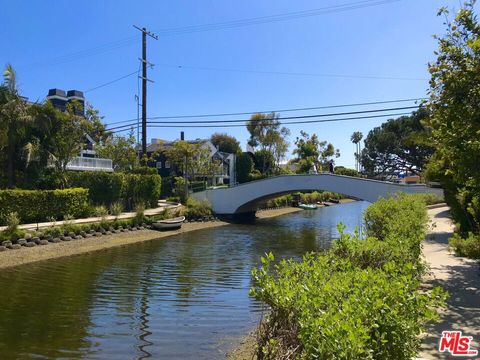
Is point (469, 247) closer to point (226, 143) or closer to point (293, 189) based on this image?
point (293, 189)

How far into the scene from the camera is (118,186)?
32812 mm

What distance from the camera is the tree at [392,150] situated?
64500 mm

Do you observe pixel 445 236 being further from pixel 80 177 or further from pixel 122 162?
pixel 122 162

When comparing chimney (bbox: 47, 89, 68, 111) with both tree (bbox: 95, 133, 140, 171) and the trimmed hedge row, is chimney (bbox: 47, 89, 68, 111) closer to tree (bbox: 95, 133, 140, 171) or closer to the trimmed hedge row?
tree (bbox: 95, 133, 140, 171)

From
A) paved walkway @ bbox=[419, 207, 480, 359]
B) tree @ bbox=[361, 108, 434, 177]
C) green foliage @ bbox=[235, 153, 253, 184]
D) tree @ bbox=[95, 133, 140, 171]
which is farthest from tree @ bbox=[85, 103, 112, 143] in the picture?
tree @ bbox=[361, 108, 434, 177]

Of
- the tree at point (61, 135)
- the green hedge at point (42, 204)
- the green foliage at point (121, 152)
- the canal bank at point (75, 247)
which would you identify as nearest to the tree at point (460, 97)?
the canal bank at point (75, 247)

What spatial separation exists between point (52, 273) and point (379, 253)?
13451 millimetres

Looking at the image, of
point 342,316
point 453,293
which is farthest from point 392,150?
point 342,316

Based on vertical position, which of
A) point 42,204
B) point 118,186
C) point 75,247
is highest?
point 118,186

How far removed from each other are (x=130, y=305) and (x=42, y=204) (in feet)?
52.6

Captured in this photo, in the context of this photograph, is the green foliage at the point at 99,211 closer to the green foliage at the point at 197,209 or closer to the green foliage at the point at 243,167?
the green foliage at the point at 197,209

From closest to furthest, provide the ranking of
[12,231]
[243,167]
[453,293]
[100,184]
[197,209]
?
[453,293] < [12,231] < [100,184] < [197,209] < [243,167]

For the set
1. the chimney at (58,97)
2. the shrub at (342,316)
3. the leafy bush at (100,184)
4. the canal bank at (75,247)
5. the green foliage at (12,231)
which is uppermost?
the chimney at (58,97)

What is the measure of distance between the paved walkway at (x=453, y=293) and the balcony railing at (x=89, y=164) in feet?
103
